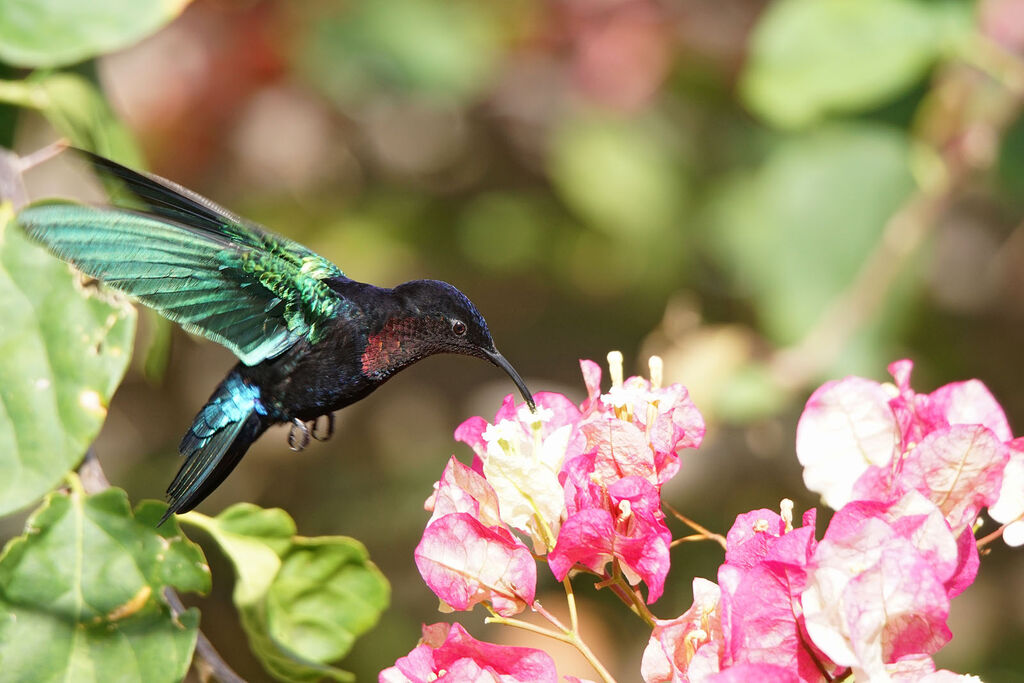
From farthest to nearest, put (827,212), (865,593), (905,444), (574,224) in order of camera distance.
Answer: (574,224) < (827,212) < (905,444) < (865,593)

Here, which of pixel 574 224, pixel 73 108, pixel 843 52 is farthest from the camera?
pixel 574 224

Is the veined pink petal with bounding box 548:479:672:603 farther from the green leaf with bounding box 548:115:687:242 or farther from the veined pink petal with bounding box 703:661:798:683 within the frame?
the green leaf with bounding box 548:115:687:242

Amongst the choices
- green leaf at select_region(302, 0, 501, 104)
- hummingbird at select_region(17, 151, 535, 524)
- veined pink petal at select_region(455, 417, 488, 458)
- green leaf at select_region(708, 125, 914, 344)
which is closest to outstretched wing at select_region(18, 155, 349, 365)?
hummingbird at select_region(17, 151, 535, 524)

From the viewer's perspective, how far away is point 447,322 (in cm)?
57

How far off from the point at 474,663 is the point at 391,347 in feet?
0.62

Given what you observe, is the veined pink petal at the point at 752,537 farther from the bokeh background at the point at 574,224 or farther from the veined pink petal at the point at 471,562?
the bokeh background at the point at 574,224

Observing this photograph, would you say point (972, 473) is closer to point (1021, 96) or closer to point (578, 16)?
point (1021, 96)

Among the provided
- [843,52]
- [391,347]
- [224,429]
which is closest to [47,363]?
[224,429]

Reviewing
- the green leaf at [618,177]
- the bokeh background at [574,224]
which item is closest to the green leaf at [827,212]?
the bokeh background at [574,224]

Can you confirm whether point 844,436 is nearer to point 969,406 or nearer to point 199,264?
point 969,406

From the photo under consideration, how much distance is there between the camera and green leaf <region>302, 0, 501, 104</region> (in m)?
1.64

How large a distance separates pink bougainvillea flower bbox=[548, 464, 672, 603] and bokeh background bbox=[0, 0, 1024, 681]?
2.98ft

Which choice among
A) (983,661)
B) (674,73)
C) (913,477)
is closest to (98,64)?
(913,477)

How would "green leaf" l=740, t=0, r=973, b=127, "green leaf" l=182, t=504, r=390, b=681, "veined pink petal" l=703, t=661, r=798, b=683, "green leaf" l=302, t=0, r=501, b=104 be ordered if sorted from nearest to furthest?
1. "veined pink petal" l=703, t=661, r=798, b=683
2. "green leaf" l=182, t=504, r=390, b=681
3. "green leaf" l=740, t=0, r=973, b=127
4. "green leaf" l=302, t=0, r=501, b=104
